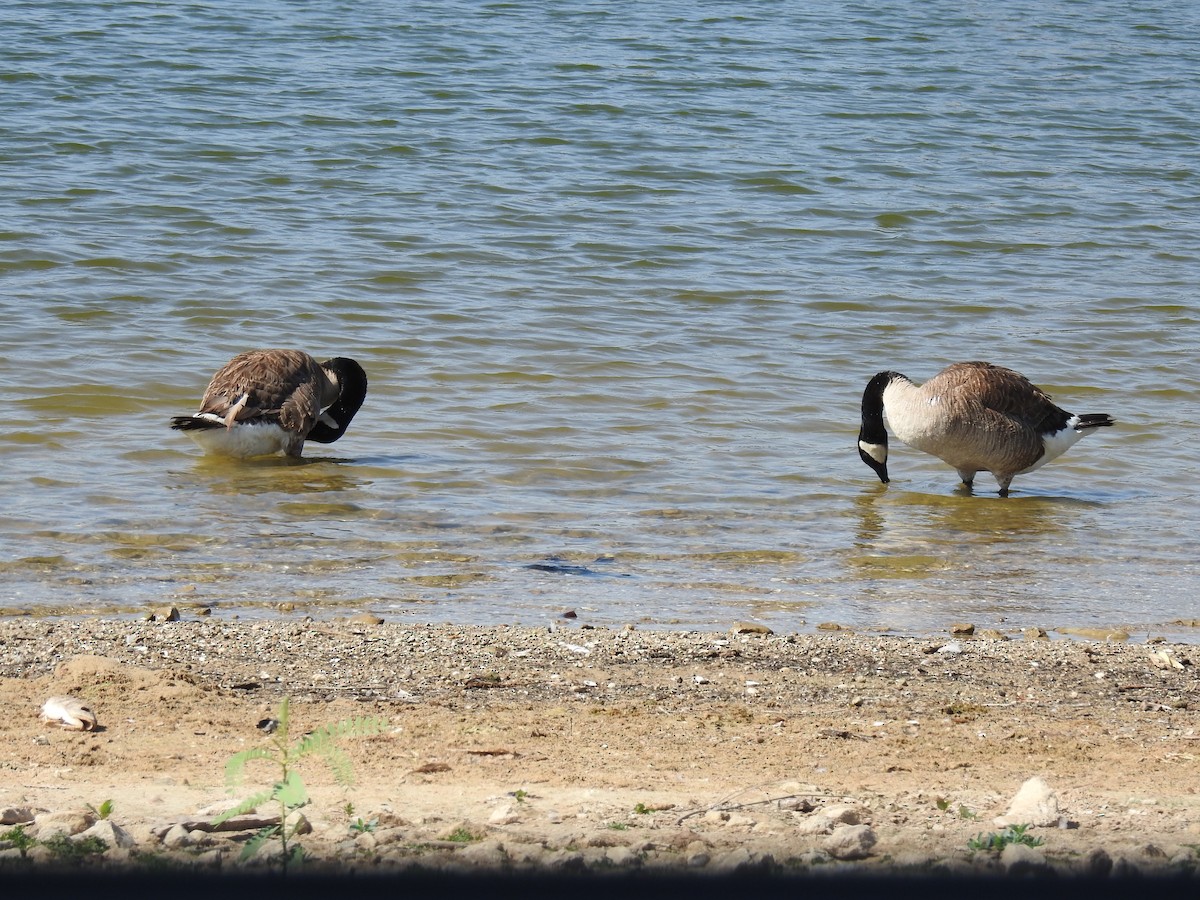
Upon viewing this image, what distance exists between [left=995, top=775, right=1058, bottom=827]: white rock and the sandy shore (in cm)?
1

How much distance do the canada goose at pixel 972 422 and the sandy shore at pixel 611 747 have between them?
350cm

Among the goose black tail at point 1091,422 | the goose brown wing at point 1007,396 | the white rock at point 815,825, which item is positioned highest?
the white rock at point 815,825

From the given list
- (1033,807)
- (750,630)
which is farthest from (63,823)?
(750,630)

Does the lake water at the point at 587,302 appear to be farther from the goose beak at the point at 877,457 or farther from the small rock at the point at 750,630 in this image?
the small rock at the point at 750,630

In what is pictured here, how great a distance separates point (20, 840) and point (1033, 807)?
97.2 inches

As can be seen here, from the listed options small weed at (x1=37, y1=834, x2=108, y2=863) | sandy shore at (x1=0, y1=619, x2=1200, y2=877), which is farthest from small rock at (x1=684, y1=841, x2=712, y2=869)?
small weed at (x1=37, y1=834, x2=108, y2=863)

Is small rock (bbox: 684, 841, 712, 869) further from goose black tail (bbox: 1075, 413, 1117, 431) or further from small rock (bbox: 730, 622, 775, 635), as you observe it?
goose black tail (bbox: 1075, 413, 1117, 431)

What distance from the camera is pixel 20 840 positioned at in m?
3.61

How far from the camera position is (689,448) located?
10266mm

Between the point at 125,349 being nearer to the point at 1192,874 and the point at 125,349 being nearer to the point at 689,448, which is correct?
the point at 689,448

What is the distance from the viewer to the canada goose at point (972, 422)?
995 cm

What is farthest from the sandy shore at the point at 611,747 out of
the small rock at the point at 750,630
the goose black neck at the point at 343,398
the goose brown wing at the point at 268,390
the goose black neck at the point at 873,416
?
the goose black neck at the point at 343,398

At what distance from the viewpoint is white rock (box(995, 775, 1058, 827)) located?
4.05m

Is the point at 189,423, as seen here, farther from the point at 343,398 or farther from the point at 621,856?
the point at 621,856
